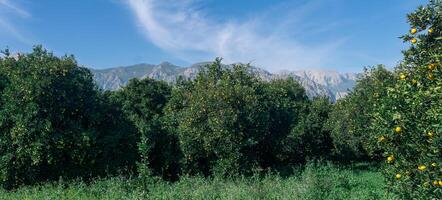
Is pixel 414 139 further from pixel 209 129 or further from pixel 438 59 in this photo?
pixel 209 129

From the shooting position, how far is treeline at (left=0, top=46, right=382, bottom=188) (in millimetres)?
21094

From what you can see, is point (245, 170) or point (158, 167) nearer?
point (245, 170)

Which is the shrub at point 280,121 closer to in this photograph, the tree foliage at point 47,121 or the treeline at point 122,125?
the treeline at point 122,125

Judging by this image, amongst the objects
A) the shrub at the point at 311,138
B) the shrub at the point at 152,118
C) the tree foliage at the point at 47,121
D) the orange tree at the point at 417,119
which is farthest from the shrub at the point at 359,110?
the orange tree at the point at 417,119

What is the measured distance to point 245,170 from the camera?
24.5m

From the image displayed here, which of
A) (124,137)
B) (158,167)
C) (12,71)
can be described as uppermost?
(12,71)

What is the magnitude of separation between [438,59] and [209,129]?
59.2ft

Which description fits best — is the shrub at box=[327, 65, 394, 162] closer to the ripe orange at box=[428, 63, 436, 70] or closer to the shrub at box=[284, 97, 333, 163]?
the shrub at box=[284, 97, 333, 163]

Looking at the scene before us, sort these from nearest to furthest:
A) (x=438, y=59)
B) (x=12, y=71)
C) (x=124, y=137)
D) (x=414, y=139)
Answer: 1. (x=438, y=59)
2. (x=414, y=139)
3. (x=12, y=71)
4. (x=124, y=137)

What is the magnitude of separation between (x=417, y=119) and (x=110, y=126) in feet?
70.6

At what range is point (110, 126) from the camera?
2605cm

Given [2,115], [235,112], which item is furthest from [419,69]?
[2,115]

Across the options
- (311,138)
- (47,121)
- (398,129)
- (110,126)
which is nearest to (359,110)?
(311,138)

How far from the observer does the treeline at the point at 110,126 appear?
69.2 feet
